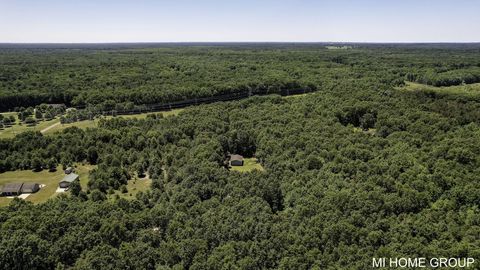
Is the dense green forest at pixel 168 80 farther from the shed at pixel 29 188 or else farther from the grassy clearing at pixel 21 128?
the shed at pixel 29 188

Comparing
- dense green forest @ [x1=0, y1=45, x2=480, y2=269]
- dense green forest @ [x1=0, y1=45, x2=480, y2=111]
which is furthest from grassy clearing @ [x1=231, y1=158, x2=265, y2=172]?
dense green forest @ [x1=0, y1=45, x2=480, y2=111]

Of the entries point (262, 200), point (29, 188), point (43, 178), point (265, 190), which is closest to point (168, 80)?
point (43, 178)

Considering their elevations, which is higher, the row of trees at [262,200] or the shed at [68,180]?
the row of trees at [262,200]

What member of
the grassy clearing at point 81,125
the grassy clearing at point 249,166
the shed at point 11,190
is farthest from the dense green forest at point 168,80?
the grassy clearing at point 249,166

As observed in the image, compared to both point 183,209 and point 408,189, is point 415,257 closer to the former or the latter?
point 408,189

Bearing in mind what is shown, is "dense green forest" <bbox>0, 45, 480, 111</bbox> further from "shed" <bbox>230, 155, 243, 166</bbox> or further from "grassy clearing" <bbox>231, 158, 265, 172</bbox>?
"shed" <bbox>230, 155, 243, 166</bbox>

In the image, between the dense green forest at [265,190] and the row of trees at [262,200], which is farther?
the dense green forest at [265,190]

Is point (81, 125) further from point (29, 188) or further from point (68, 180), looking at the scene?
point (29, 188)
